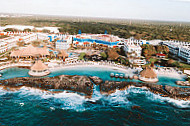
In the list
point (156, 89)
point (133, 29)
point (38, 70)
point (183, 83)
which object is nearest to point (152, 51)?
point (183, 83)

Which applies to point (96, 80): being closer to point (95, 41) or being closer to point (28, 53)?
point (28, 53)

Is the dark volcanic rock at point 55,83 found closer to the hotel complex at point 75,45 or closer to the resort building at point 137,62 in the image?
the hotel complex at point 75,45

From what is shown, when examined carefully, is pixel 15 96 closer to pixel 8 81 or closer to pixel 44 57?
pixel 8 81

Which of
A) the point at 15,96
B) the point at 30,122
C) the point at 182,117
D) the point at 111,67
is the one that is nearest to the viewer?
the point at 30,122

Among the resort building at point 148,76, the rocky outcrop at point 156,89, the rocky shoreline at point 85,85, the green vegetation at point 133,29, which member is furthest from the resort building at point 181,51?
the rocky shoreline at point 85,85

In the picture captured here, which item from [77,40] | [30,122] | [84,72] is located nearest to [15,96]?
[30,122]

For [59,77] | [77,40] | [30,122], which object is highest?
[77,40]
